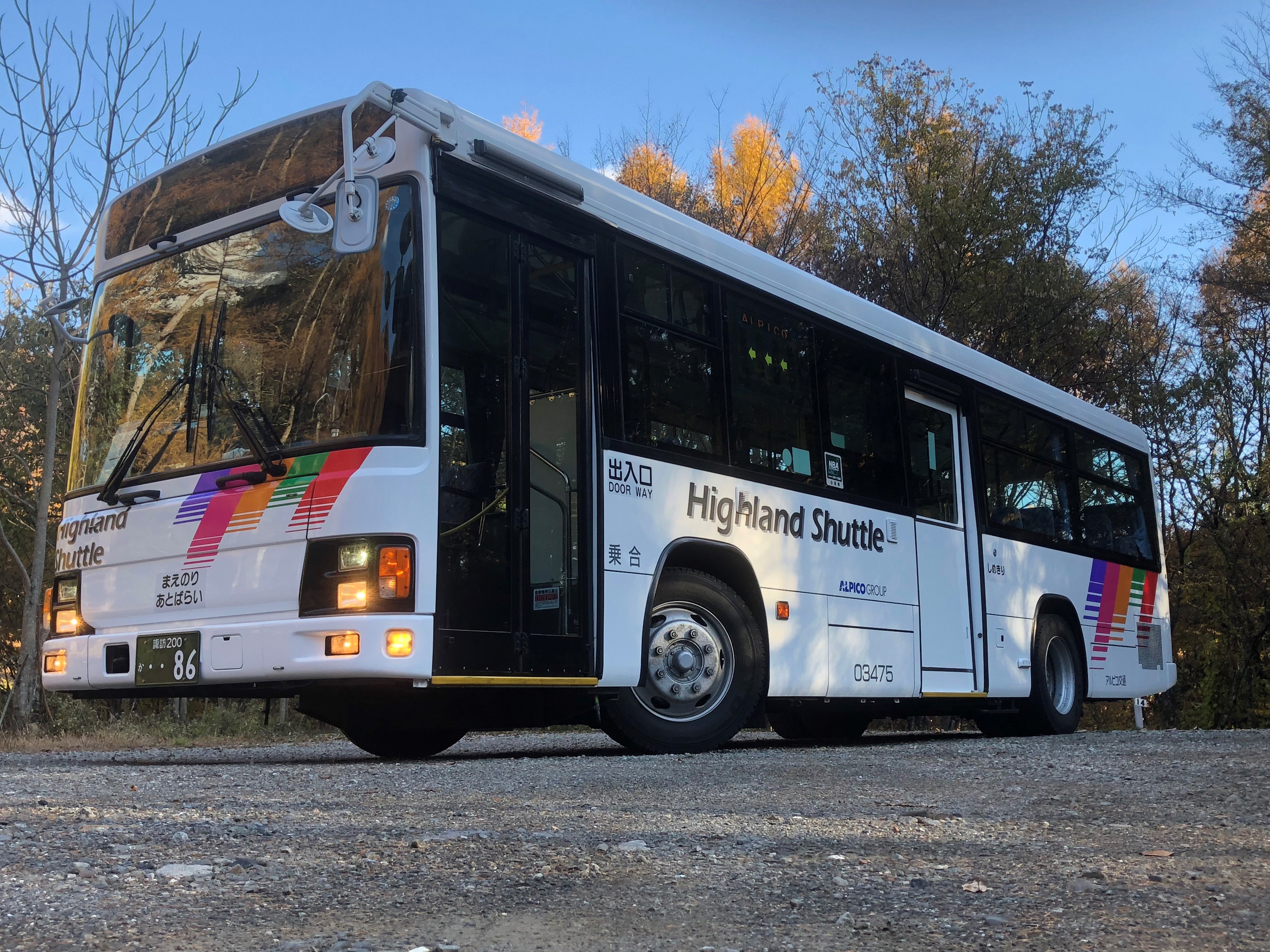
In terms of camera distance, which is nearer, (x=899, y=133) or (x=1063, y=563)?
(x=1063, y=563)

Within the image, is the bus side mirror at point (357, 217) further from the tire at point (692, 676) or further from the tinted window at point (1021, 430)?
the tinted window at point (1021, 430)

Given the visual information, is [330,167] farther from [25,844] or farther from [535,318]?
[25,844]

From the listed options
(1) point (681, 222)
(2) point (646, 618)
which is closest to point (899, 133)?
(1) point (681, 222)

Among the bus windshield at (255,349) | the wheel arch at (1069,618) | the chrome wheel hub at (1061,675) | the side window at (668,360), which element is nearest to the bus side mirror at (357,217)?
the bus windshield at (255,349)

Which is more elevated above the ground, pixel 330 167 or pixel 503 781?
pixel 330 167

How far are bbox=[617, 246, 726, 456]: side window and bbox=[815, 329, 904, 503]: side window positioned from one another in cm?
123

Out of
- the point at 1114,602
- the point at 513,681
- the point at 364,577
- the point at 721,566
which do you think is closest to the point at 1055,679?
the point at 1114,602

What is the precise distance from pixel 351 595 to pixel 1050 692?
285 inches

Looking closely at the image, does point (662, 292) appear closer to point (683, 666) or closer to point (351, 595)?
point (683, 666)

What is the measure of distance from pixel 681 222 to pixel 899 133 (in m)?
16.6

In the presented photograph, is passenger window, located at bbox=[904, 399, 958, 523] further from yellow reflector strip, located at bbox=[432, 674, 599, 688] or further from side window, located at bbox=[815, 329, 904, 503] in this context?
yellow reflector strip, located at bbox=[432, 674, 599, 688]

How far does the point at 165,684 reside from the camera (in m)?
6.17

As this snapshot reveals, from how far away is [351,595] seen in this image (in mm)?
5703

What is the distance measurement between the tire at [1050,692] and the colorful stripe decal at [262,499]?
22.3ft
